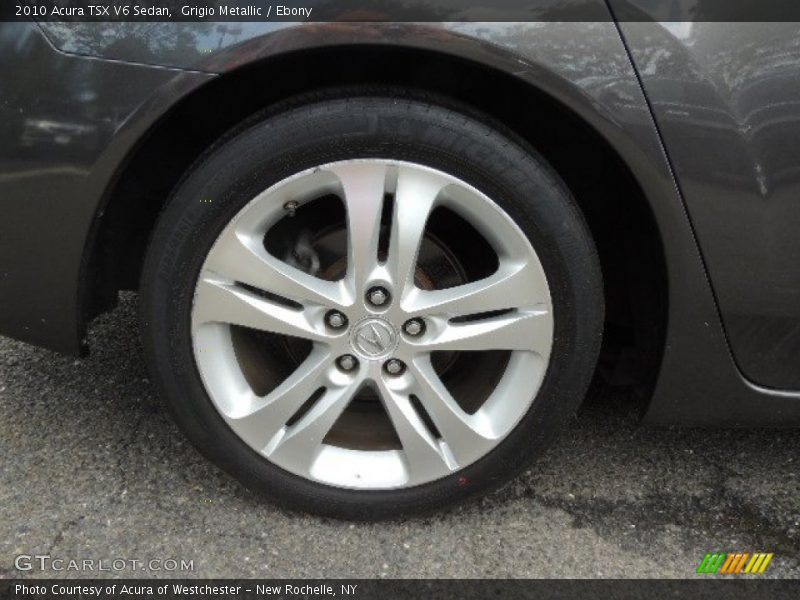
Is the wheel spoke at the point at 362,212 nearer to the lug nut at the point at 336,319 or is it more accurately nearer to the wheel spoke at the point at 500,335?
the lug nut at the point at 336,319

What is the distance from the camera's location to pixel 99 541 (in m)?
1.91

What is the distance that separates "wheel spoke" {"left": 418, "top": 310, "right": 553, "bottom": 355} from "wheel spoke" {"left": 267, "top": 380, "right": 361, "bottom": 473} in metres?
0.22

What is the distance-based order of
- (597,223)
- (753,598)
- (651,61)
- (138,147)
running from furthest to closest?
(597,223) → (753,598) → (138,147) → (651,61)

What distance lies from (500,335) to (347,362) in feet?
1.16

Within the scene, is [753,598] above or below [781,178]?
below

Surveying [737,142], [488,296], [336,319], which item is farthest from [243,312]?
[737,142]

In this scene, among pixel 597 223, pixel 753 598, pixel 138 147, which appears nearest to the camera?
pixel 138 147

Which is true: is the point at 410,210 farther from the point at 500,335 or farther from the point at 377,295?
the point at 500,335

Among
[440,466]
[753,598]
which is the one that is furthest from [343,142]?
[753,598]

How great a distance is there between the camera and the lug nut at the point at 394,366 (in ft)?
6.15

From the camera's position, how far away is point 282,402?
1.89 m

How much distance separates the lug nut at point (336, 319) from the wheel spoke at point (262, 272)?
3 cm

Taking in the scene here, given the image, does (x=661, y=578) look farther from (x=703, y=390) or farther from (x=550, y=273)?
(x=550, y=273)

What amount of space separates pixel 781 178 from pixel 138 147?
1.30 meters
